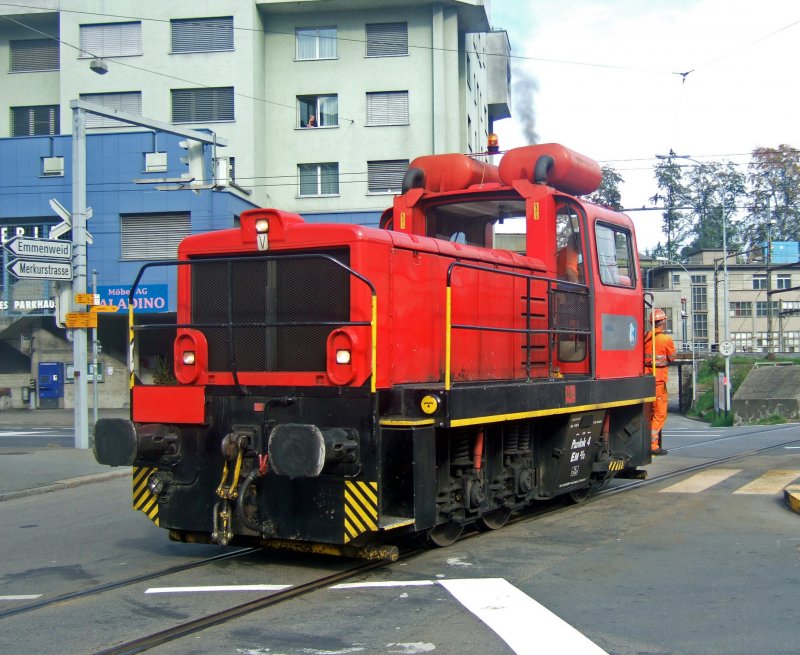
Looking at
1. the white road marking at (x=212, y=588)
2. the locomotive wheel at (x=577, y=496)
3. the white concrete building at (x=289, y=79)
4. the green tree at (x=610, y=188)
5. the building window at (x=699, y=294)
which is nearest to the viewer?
the white road marking at (x=212, y=588)

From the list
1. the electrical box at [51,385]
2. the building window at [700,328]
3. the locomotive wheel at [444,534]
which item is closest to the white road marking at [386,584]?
the locomotive wheel at [444,534]

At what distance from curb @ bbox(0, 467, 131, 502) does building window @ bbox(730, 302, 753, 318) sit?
210 ft

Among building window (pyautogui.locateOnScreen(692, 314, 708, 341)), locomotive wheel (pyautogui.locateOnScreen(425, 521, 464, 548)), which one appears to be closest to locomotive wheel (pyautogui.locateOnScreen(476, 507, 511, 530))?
locomotive wheel (pyautogui.locateOnScreen(425, 521, 464, 548))

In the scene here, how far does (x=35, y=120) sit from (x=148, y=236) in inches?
406

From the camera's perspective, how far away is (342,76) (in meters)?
36.3

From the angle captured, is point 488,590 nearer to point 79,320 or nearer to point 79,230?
point 79,320

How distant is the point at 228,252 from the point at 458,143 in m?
29.4

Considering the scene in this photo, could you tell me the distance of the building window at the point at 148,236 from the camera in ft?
103

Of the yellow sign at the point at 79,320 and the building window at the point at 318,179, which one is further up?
the building window at the point at 318,179

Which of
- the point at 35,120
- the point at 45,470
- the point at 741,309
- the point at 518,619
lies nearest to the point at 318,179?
the point at 35,120

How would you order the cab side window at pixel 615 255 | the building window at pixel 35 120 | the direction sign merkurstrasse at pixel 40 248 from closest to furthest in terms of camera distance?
the cab side window at pixel 615 255
the direction sign merkurstrasse at pixel 40 248
the building window at pixel 35 120

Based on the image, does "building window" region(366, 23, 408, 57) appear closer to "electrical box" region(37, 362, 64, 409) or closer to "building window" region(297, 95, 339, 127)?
"building window" region(297, 95, 339, 127)

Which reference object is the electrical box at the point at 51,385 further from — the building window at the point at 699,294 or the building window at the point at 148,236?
the building window at the point at 699,294

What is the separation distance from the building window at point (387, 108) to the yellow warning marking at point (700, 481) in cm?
2552
